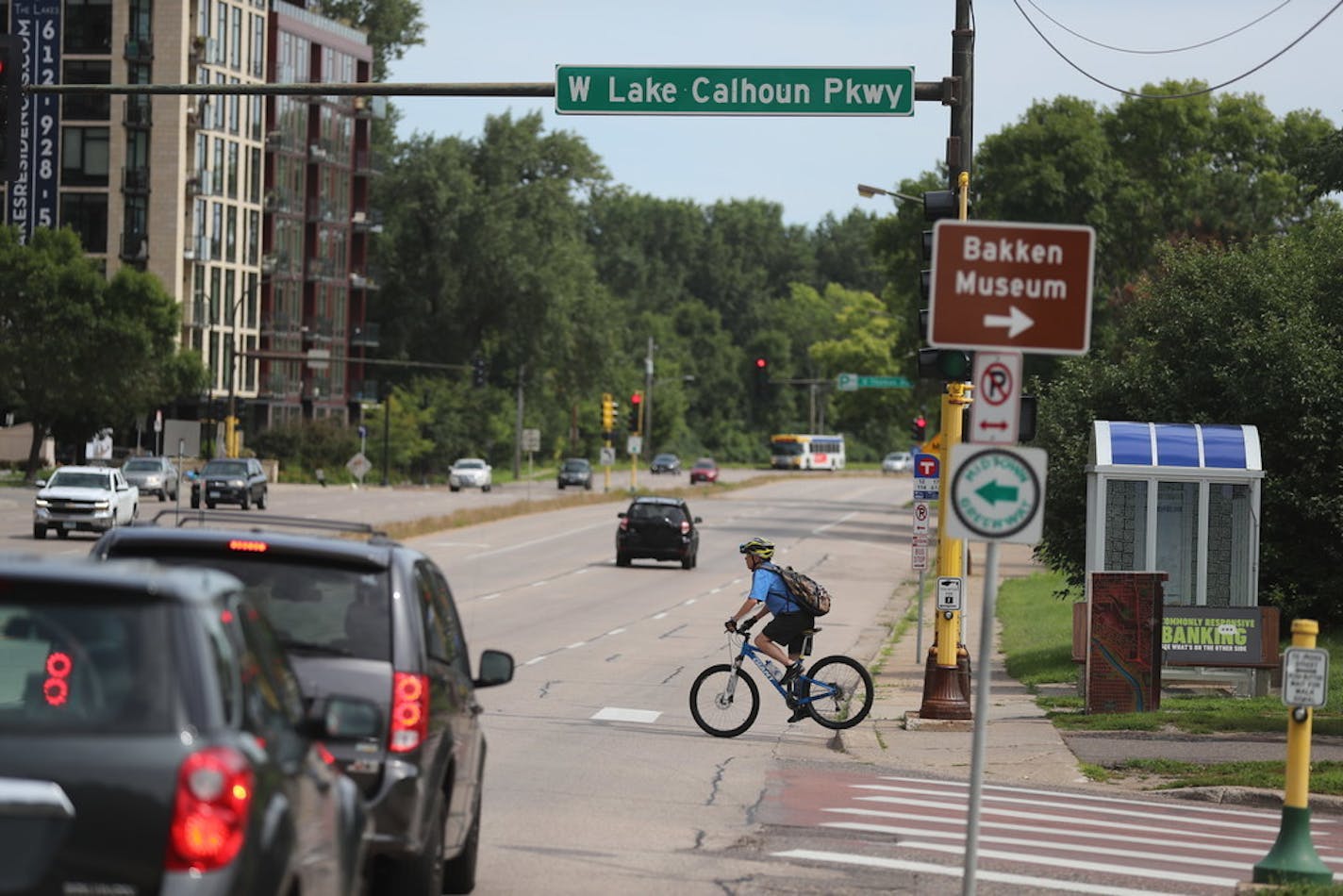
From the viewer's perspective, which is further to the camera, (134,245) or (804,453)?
(804,453)

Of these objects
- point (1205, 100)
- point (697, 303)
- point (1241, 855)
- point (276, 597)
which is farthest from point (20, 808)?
point (697, 303)

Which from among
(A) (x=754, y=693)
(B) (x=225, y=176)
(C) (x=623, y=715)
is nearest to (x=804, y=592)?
(A) (x=754, y=693)

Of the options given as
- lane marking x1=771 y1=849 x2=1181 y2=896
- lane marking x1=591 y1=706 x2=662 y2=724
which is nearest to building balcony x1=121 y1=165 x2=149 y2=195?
lane marking x1=591 y1=706 x2=662 y2=724

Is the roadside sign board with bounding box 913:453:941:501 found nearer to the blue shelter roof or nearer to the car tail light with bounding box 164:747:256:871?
the blue shelter roof

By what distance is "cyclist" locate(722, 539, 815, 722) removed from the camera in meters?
19.3

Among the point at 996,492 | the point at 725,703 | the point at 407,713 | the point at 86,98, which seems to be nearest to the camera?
the point at 407,713

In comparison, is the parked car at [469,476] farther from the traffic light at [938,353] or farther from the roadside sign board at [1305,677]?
the roadside sign board at [1305,677]

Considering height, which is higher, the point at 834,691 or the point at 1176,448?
the point at 1176,448

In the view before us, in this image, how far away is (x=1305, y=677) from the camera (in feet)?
Answer: 36.8

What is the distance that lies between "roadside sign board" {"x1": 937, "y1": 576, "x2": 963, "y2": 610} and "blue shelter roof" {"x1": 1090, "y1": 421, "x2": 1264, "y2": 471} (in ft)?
11.8

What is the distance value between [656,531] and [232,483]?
1842 cm

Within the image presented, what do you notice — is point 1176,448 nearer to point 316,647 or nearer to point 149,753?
point 316,647

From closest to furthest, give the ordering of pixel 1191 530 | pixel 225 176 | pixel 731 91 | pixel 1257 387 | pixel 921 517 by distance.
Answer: pixel 731 91
pixel 1191 530
pixel 1257 387
pixel 921 517
pixel 225 176

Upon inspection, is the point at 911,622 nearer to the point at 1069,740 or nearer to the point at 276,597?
the point at 1069,740
